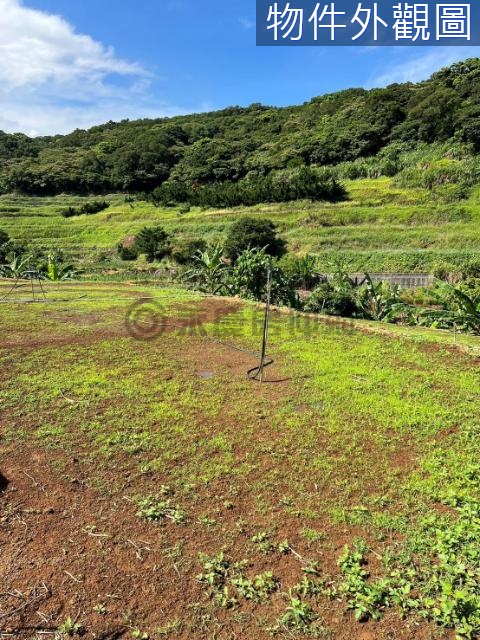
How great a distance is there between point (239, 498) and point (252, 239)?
2682 centimetres

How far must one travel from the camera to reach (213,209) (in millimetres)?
43656

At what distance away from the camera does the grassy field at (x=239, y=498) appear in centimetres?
280

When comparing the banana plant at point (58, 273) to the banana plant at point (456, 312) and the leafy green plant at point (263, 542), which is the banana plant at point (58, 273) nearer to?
the banana plant at point (456, 312)

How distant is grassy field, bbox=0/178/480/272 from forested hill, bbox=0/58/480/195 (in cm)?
1205

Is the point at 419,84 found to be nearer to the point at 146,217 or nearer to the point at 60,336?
the point at 146,217

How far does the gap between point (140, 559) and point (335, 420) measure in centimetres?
291

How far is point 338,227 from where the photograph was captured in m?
32.5

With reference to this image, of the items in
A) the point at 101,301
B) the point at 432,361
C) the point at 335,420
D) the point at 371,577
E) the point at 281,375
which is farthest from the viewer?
the point at 101,301

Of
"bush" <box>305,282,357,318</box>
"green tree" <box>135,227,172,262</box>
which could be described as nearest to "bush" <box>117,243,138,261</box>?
"green tree" <box>135,227,172,262</box>

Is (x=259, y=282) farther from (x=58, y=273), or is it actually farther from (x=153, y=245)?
(x=153, y=245)

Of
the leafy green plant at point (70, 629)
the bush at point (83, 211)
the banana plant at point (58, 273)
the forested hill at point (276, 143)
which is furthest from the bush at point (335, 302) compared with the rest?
the bush at point (83, 211)

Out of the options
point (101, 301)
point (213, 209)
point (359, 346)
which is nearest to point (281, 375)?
Answer: point (359, 346)

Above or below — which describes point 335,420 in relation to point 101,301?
below

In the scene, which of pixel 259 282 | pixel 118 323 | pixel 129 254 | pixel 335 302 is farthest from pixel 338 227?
pixel 118 323
